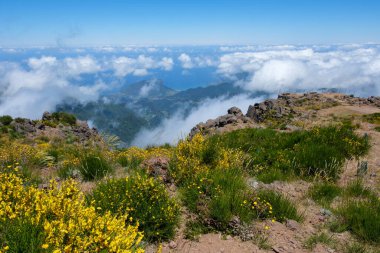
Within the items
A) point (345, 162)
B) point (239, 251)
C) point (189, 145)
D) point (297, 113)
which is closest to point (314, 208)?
point (239, 251)

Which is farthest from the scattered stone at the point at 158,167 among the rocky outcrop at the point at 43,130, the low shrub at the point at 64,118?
the low shrub at the point at 64,118

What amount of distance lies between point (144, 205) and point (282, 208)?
3.02m

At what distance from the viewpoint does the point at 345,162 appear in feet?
36.6

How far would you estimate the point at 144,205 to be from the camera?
220 inches

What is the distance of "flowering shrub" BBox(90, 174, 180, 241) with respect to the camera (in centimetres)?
543

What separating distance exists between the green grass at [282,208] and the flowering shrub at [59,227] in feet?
12.3

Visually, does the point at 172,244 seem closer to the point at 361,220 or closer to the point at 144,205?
the point at 144,205

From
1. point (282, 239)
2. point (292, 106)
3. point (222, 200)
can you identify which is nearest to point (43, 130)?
Answer: point (222, 200)

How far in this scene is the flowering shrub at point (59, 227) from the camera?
3314 mm

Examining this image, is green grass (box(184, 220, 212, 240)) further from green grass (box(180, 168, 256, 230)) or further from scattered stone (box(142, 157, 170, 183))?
scattered stone (box(142, 157, 170, 183))

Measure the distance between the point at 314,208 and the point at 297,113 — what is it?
36258mm

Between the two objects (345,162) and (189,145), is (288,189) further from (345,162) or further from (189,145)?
(345,162)

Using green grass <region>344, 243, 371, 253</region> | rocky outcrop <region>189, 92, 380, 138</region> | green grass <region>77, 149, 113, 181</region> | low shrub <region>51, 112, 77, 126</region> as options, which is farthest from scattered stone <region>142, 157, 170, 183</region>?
low shrub <region>51, 112, 77, 126</region>

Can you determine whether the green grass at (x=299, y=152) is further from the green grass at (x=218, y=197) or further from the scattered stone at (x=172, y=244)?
the scattered stone at (x=172, y=244)
